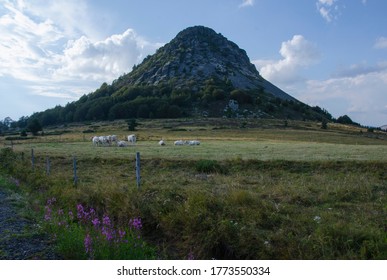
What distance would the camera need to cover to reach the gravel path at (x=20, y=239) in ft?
25.3

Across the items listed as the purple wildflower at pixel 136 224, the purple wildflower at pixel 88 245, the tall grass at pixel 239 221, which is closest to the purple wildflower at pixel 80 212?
the tall grass at pixel 239 221

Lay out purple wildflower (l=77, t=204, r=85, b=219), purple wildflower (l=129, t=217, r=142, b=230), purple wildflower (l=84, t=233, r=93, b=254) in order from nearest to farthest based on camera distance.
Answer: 1. purple wildflower (l=84, t=233, r=93, b=254)
2. purple wildflower (l=129, t=217, r=142, b=230)
3. purple wildflower (l=77, t=204, r=85, b=219)

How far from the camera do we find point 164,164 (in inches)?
1089

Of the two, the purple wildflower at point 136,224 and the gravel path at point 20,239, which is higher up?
the purple wildflower at point 136,224

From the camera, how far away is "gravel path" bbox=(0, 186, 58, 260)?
7.70 meters

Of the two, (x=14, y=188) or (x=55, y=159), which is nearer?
(x=14, y=188)

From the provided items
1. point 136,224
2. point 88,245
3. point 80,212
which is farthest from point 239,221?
point 80,212

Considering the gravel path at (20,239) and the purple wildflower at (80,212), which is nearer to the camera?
the gravel path at (20,239)

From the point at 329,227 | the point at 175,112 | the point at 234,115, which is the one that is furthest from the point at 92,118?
the point at 329,227

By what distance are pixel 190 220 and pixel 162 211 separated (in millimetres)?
1317

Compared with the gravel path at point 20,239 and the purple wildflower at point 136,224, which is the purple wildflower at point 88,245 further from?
the purple wildflower at point 136,224

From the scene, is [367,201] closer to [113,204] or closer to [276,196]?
[276,196]

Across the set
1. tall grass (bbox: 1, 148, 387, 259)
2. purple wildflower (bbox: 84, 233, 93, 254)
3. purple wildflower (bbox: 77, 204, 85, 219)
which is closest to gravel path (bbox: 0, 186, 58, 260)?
tall grass (bbox: 1, 148, 387, 259)

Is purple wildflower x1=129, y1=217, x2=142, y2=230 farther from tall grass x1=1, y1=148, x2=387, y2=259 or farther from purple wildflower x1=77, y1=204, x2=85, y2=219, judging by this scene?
purple wildflower x1=77, y1=204, x2=85, y2=219
